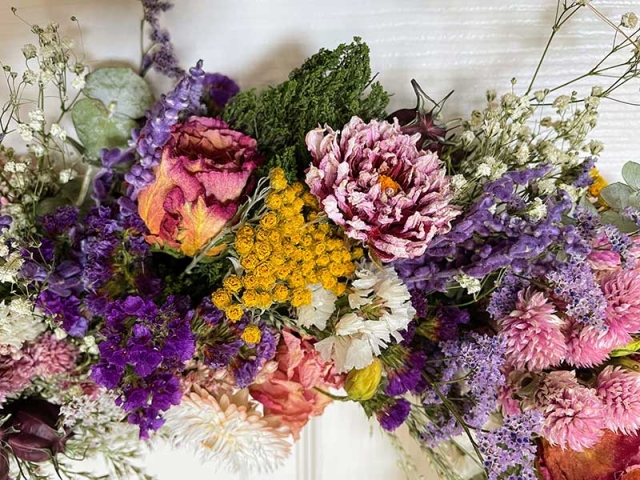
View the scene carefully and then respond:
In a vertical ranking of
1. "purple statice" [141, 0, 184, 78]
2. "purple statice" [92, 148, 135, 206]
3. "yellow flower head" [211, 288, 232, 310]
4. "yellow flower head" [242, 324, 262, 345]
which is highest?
"purple statice" [141, 0, 184, 78]

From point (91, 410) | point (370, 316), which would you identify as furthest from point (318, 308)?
point (91, 410)

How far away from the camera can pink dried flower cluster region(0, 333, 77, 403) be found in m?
0.80

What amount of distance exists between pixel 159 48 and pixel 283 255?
44 centimetres

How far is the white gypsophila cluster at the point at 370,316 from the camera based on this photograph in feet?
2.33

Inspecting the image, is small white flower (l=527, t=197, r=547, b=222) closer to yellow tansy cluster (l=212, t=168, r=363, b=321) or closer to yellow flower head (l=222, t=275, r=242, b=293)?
yellow tansy cluster (l=212, t=168, r=363, b=321)

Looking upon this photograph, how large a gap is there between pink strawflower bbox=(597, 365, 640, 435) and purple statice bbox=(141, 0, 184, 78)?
0.78 m

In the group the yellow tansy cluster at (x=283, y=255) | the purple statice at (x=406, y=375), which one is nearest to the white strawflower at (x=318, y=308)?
the yellow tansy cluster at (x=283, y=255)

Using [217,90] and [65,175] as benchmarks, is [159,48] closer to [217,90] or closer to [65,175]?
[217,90]

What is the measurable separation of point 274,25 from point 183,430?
2.10ft

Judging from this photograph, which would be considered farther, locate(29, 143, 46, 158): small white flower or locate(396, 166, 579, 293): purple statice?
locate(29, 143, 46, 158): small white flower

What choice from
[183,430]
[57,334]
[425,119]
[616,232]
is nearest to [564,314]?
[616,232]

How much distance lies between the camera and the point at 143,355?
0.68m

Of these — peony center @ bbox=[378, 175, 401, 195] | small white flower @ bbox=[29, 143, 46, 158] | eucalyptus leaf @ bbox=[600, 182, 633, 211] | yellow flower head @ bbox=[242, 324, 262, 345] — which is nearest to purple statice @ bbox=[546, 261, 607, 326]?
eucalyptus leaf @ bbox=[600, 182, 633, 211]

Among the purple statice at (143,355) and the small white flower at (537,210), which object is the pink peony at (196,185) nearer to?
the purple statice at (143,355)
